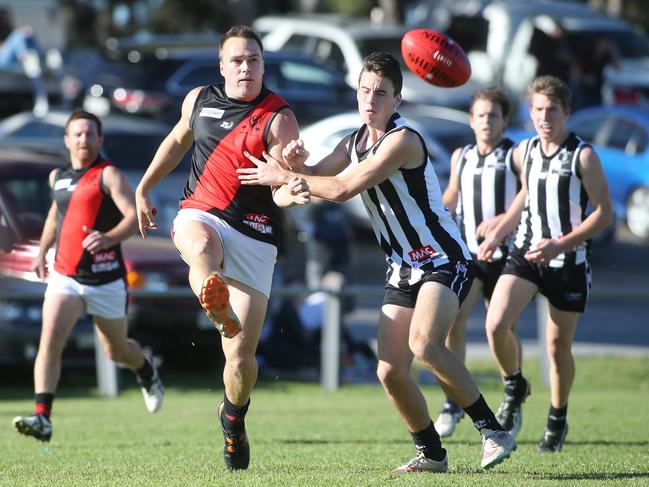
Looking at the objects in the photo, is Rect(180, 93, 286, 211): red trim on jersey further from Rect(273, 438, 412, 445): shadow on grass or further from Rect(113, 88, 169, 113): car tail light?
Rect(113, 88, 169, 113): car tail light

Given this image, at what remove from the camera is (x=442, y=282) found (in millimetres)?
7406

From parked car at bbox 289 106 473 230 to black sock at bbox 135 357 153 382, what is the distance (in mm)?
7138

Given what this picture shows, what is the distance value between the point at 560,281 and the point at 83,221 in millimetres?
3408

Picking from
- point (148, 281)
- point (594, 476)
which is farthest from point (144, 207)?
point (148, 281)

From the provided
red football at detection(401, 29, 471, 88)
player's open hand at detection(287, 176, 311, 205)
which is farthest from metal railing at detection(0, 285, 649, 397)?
player's open hand at detection(287, 176, 311, 205)

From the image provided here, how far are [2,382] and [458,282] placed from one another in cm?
828

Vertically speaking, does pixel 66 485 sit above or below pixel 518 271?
below

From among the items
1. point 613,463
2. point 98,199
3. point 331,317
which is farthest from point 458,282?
point 331,317

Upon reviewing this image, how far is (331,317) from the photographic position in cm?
1454

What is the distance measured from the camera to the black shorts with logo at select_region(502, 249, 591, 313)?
8.90 metres

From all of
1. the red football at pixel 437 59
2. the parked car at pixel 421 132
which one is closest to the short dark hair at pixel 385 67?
the red football at pixel 437 59

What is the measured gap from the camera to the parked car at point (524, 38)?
2622cm

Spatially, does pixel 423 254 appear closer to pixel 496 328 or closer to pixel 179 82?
pixel 496 328

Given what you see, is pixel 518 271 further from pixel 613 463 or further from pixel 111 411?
pixel 111 411
